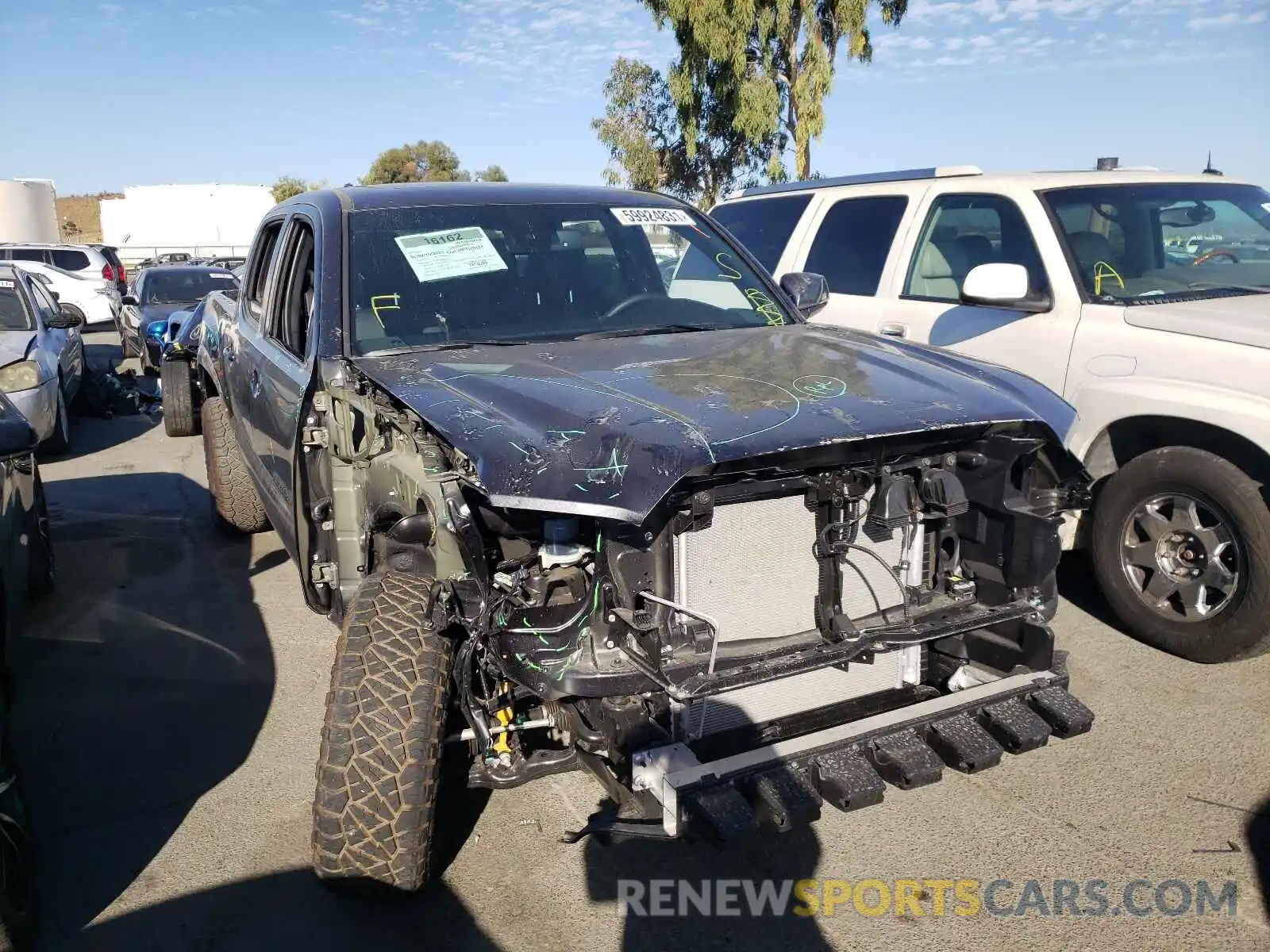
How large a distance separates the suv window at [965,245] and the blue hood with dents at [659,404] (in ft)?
6.41

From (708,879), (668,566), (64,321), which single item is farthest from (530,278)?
(64,321)

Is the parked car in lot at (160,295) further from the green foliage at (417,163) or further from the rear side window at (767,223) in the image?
the green foliage at (417,163)

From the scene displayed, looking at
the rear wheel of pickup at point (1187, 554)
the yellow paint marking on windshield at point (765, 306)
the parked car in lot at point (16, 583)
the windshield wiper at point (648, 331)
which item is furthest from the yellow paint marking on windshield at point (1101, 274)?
the parked car in lot at point (16, 583)

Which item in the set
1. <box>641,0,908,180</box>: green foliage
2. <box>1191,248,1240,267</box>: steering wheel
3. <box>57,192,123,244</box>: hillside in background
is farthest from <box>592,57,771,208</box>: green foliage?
<box>57,192,123,244</box>: hillside in background

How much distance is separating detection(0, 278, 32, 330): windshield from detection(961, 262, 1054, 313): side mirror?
8.37 meters

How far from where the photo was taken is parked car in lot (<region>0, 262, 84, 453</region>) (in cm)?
824

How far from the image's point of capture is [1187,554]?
4375 mm

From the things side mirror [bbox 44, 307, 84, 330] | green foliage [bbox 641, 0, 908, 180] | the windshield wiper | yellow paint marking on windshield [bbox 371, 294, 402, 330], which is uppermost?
green foliage [bbox 641, 0, 908, 180]

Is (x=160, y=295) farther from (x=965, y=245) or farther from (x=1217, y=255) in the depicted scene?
(x=1217, y=255)

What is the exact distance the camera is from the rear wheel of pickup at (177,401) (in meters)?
9.31

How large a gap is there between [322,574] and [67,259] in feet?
67.0

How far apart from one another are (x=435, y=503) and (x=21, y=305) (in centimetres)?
864

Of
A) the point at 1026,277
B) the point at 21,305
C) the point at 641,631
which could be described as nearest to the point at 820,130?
the point at 21,305

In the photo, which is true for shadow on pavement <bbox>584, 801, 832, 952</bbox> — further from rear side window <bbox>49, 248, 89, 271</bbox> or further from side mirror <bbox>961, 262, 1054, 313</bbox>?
rear side window <bbox>49, 248, 89, 271</bbox>
